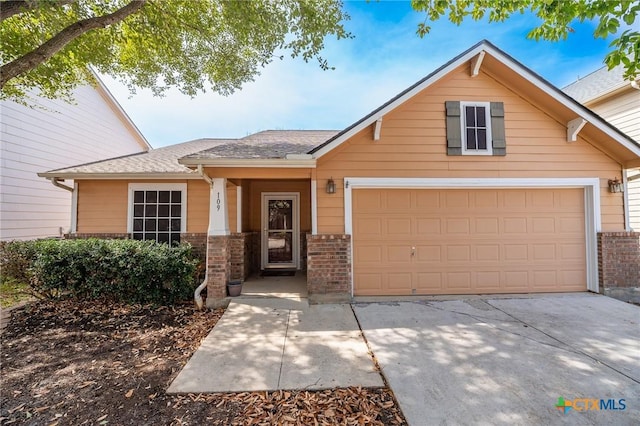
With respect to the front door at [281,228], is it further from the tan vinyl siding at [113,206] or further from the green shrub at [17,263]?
the green shrub at [17,263]

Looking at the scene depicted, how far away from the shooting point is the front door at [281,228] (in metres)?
8.57

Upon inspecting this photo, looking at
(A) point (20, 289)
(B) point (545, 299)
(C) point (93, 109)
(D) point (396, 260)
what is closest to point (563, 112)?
(B) point (545, 299)

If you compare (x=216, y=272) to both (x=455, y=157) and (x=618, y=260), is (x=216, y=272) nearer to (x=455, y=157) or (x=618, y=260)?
(x=455, y=157)

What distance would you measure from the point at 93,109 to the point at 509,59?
13.5m

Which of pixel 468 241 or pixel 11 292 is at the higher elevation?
pixel 468 241

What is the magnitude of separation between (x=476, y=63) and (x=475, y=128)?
1.28 meters

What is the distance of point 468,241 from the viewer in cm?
601

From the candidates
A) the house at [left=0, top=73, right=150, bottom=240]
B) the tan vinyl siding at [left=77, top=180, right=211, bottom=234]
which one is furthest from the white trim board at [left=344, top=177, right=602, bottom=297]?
the house at [left=0, top=73, right=150, bottom=240]

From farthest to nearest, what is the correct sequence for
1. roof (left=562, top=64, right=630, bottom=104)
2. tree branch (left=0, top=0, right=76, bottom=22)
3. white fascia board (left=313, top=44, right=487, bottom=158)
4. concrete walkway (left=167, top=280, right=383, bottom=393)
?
roof (left=562, top=64, right=630, bottom=104)
white fascia board (left=313, top=44, right=487, bottom=158)
tree branch (left=0, top=0, right=76, bottom=22)
concrete walkway (left=167, top=280, right=383, bottom=393)

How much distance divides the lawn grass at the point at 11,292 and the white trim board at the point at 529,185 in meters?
6.82

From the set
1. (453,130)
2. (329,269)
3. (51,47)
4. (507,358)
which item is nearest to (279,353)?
(329,269)

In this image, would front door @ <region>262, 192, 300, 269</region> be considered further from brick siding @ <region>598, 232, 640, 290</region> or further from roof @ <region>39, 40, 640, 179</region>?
brick siding @ <region>598, 232, 640, 290</region>

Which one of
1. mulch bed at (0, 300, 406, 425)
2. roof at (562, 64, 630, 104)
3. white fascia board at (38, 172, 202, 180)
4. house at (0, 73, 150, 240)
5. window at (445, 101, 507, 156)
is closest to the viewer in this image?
mulch bed at (0, 300, 406, 425)

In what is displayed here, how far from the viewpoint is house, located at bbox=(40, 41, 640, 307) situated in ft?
18.7
